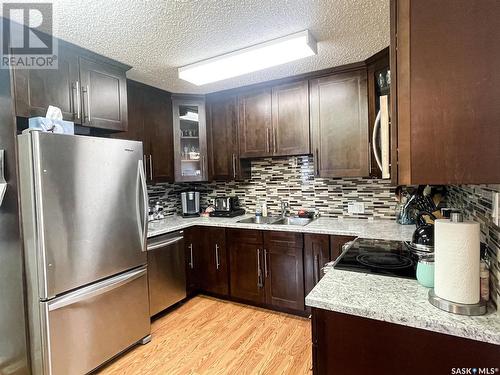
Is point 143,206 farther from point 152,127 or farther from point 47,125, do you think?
point 152,127

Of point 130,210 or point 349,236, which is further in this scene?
point 349,236

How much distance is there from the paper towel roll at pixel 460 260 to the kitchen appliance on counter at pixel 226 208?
2.39 meters

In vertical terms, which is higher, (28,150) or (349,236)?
(28,150)

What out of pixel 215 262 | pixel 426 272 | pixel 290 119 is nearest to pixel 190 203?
pixel 215 262

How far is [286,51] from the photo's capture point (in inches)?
78.0

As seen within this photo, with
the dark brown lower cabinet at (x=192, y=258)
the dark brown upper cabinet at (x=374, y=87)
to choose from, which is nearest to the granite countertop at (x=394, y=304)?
the dark brown upper cabinet at (x=374, y=87)

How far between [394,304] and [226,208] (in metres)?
2.42

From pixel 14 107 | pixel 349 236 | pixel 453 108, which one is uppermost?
pixel 14 107

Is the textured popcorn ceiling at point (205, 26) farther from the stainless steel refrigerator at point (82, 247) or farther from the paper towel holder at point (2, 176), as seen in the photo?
the paper towel holder at point (2, 176)

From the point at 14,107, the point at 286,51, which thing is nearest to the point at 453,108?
the point at 286,51

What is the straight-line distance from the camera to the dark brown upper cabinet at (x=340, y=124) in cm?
247

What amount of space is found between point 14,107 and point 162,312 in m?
2.05

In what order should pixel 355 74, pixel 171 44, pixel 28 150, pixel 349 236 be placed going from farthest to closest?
pixel 355 74
pixel 349 236
pixel 171 44
pixel 28 150

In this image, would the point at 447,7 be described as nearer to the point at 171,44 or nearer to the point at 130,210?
the point at 171,44
